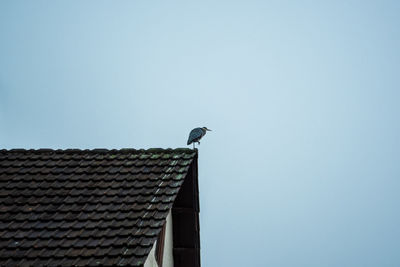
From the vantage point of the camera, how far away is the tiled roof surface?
6129 mm

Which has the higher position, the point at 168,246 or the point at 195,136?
the point at 195,136

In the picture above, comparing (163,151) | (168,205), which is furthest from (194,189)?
(168,205)

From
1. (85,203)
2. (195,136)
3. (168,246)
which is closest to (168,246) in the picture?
(168,246)

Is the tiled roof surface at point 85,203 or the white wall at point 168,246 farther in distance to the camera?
the white wall at point 168,246

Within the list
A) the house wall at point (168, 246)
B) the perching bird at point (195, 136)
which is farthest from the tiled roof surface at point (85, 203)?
the perching bird at point (195, 136)

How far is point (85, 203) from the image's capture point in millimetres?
7125

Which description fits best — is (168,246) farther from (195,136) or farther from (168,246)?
(195,136)

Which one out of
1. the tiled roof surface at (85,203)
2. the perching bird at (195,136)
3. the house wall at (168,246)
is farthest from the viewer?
the perching bird at (195,136)

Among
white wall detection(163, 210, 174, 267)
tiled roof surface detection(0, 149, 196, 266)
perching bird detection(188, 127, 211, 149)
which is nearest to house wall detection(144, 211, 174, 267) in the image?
white wall detection(163, 210, 174, 267)

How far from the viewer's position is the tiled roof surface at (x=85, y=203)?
20.1 ft

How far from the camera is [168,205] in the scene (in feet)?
22.8

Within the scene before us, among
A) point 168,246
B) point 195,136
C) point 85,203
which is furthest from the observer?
point 195,136

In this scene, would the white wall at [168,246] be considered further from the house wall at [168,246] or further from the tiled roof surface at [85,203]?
the tiled roof surface at [85,203]

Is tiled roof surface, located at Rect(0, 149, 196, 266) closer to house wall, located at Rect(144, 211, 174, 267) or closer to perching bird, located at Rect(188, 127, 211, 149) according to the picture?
house wall, located at Rect(144, 211, 174, 267)
